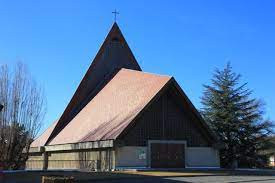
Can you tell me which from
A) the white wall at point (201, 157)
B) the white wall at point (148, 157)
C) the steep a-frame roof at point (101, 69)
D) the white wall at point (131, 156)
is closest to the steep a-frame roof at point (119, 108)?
the white wall at point (201, 157)

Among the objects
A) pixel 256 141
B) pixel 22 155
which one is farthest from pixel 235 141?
pixel 22 155

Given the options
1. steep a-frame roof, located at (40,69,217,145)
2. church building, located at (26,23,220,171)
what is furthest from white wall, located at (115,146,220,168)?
steep a-frame roof, located at (40,69,217,145)

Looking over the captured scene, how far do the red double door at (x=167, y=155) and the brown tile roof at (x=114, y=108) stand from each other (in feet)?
10.7

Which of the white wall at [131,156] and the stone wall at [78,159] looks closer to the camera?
the white wall at [131,156]

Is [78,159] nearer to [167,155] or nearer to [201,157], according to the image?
[167,155]

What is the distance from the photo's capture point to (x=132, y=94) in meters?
38.3

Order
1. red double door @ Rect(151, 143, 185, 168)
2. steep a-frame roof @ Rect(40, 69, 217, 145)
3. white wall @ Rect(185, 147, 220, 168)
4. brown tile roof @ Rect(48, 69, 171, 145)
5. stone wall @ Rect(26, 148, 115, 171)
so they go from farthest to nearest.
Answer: white wall @ Rect(185, 147, 220, 168) → red double door @ Rect(151, 143, 185, 168) → brown tile roof @ Rect(48, 69, 171, 145) → steep a-frame roof @ Rect(40, 69, 217, 145) → stone wall @ Rect(26, 148, 115, 171)

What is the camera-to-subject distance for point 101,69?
157 feet

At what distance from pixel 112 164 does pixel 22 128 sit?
7.70m

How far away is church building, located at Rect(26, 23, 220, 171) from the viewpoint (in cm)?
3438

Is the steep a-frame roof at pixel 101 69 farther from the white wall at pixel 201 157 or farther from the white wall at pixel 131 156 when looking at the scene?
the white wall at pixel 201 157

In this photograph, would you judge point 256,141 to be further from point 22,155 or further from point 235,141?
point 22,155

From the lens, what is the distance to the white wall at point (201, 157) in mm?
37469

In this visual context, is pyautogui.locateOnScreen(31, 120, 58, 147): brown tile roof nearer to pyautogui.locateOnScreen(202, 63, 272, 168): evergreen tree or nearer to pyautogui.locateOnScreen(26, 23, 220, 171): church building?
pyautogui.locateOnScreen(26, 23, 220, 171): church building
